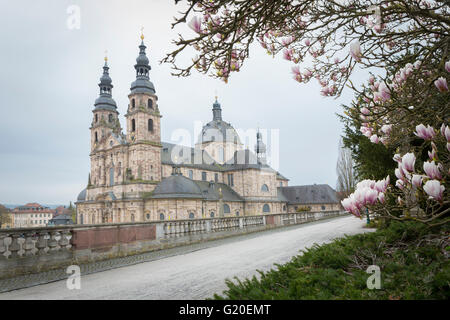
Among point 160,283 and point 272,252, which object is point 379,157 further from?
point 160,283

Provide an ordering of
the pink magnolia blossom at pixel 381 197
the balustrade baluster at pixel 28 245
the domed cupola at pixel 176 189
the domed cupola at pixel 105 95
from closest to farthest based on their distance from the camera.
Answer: the pink magnolia blossom at pixel 381 197, the balustrade baluster at pixel 28 245, the domed cupola at pixel 176 189, the domed cupola at pixel 105 95

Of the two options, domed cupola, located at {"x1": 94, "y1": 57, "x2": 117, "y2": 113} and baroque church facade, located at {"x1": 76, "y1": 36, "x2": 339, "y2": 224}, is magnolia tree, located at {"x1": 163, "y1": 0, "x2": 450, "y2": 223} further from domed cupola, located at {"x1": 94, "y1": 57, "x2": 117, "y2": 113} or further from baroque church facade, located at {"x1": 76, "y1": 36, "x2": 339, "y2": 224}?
domed cupola, located at {"x1": 94, "y1": 57, "x2": 117, "y2": 113}

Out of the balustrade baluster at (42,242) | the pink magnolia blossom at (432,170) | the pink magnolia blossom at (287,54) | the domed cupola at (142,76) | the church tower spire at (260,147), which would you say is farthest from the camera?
the church tower spire at (260,147)

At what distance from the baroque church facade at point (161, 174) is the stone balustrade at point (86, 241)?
88.0 feet

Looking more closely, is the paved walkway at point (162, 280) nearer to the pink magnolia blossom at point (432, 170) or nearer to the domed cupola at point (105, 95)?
the pink magnolia blossom at point (432, 170)

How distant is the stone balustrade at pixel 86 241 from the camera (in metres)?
7.42

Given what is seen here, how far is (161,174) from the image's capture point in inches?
1935

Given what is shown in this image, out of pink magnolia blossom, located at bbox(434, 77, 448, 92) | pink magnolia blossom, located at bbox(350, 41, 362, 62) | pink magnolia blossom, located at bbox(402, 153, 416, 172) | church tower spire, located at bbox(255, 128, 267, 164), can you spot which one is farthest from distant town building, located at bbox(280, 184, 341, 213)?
pink magnolia blossom, located at bbox(402, 153, 416, 172)

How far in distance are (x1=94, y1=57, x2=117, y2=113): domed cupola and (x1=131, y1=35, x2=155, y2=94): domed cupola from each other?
543 inches

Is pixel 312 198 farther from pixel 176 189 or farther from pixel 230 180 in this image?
pixel 176 189

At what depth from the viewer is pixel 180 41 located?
3.36 metres
